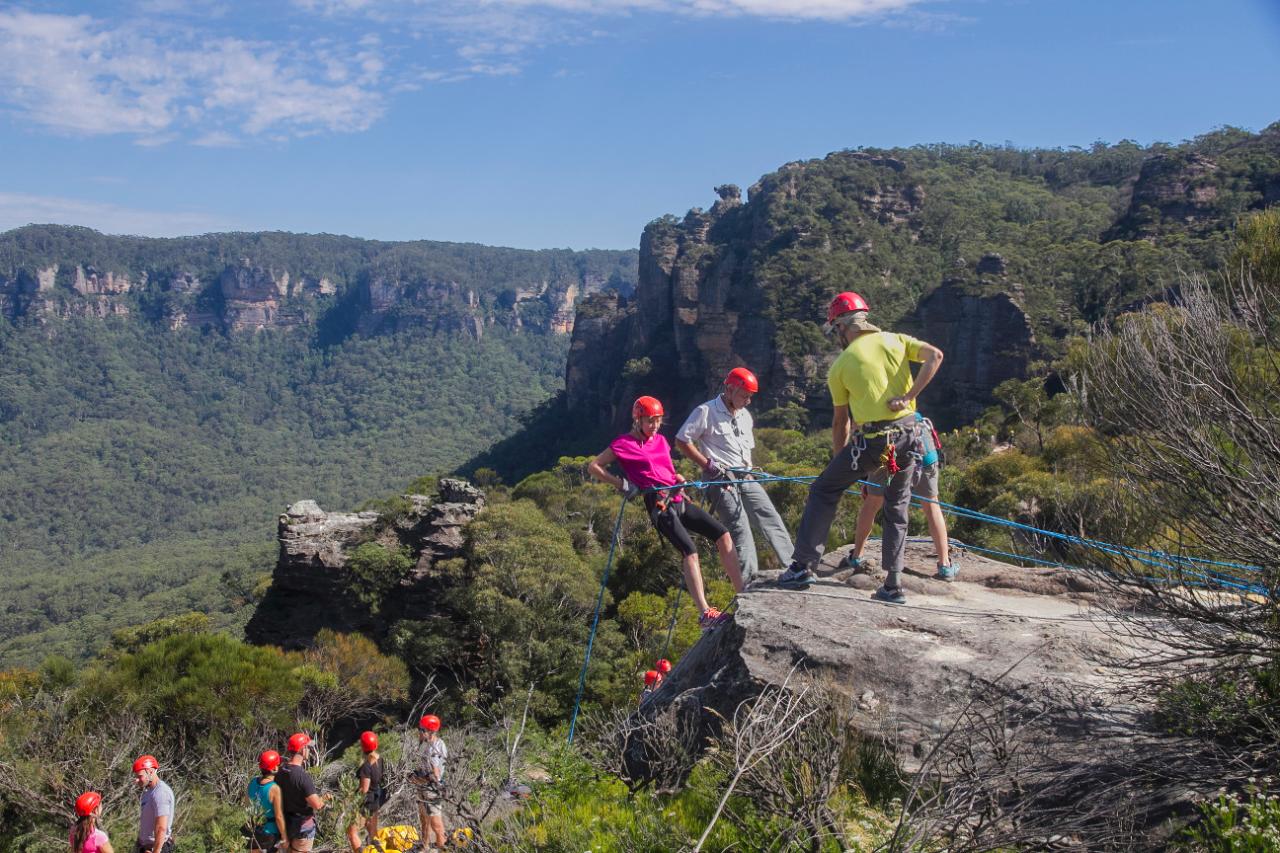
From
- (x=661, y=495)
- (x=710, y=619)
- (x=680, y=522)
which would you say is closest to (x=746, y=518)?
(x=680, y=522)

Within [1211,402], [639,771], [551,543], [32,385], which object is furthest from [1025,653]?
[32,385]

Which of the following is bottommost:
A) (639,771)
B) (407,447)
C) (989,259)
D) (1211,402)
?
(407,447)

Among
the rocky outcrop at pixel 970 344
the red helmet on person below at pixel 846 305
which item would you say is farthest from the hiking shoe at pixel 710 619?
the rocky outcrop at pixel 970 344

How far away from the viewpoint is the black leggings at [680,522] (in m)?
6.62

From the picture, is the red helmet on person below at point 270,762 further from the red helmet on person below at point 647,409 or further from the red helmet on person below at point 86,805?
the red helmet on person below at point 647,409

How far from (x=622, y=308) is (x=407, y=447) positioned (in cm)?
5836

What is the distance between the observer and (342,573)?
99.3 ft

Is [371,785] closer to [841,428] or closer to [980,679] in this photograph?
[841,428]

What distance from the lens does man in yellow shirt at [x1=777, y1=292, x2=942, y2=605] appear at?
221 inches

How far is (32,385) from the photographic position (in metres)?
164

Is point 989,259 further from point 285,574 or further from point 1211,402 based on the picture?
point 1211,402

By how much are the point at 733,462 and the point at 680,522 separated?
62 centimetres

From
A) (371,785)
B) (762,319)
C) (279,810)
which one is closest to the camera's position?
(279,810)

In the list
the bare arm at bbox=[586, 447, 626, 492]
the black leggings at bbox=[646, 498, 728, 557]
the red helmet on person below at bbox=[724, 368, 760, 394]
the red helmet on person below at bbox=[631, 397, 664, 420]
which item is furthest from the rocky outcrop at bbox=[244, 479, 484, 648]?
the red helmet on person below at bbox=[724, 368, 760, 394]
